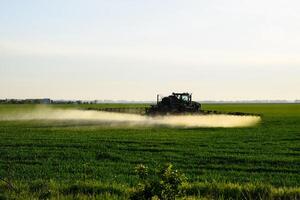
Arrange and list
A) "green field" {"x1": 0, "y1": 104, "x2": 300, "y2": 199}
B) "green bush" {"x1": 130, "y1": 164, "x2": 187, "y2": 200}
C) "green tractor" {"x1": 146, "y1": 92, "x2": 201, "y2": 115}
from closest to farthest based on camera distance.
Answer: "green bush" {"x1": 130, "y1": 164, "x2": 187, "y2": 200} → "green field" {"x1": 0, "y1": 104, "x2": 300, "y2": 199} → "green tractor" {"x1": 146, "y1": 92, "x2": 201, "y2": 115}

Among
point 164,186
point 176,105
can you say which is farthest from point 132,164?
point 176,105

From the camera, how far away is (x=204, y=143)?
1121 inches

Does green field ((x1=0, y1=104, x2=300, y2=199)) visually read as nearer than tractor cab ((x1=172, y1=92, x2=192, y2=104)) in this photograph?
Yes

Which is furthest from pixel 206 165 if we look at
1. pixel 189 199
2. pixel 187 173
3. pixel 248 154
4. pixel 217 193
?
pixel 189 199

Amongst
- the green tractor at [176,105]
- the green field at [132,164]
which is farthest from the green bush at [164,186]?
the green tractor at [176,105]

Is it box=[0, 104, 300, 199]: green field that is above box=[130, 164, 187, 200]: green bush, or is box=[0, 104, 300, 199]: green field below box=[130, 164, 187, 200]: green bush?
below

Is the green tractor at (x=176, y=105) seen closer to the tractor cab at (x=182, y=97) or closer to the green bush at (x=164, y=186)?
the tractor cab at (x=182, y=97)

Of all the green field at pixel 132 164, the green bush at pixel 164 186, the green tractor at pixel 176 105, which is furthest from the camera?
the green tractor at pixel 176 105

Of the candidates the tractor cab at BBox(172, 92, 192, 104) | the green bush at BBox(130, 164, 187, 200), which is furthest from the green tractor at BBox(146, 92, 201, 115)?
the green bush at BBox(130, 164, 187, 200)

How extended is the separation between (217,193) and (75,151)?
1174 cm

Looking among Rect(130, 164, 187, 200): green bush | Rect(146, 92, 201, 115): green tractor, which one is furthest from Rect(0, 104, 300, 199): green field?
Rect(146, 92, 201, 115): green tractor

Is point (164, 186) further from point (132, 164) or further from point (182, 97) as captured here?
point (182, 97)

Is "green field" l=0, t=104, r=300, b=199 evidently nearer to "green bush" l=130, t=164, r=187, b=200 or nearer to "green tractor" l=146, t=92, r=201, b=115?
"green bush" l=130, t=164, r=187, b=200

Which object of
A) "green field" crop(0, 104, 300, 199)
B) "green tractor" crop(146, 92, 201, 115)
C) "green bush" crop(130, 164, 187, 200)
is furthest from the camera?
"green tractor" crop(146, 92, 201, 115)
